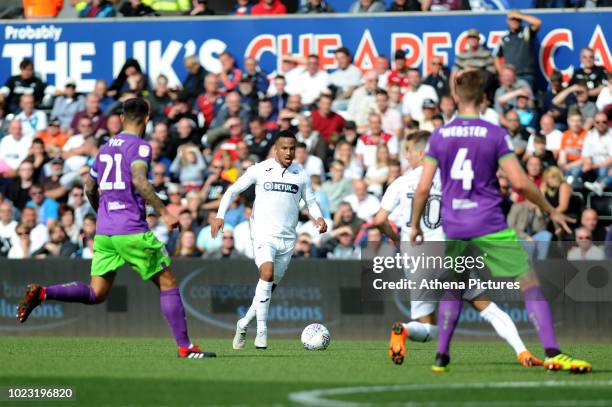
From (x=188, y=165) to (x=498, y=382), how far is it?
489 inches

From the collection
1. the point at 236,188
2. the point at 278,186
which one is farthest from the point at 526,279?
the point at 236,188

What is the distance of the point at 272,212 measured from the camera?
573 inches

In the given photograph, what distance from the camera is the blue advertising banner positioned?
72.4ft

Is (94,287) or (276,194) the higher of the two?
(276,194)

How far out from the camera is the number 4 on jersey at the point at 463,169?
34.3 feet

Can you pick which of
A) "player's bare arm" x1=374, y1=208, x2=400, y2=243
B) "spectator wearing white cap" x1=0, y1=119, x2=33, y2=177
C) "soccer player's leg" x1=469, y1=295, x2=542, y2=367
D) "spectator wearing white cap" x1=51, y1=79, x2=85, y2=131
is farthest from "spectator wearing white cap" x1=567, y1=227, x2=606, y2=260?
"spectator wearing white cap" x1=0, y1=119, x2=33, y2=177

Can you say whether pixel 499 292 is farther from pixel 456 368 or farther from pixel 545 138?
pixel 456 368

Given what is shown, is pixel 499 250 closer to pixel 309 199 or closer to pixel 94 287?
pixel 94 287

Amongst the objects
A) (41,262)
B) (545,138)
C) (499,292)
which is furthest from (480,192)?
(41,262)

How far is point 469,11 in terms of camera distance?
22.4 meters

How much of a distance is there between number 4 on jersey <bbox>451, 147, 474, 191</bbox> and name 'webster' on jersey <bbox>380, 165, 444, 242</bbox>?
1891 mm

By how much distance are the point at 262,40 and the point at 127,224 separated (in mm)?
12044

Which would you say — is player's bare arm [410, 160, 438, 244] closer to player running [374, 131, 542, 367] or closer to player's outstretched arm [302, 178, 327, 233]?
player running [374, 131, 542, 367]

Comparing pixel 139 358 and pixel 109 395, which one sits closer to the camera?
pixel 109 395
